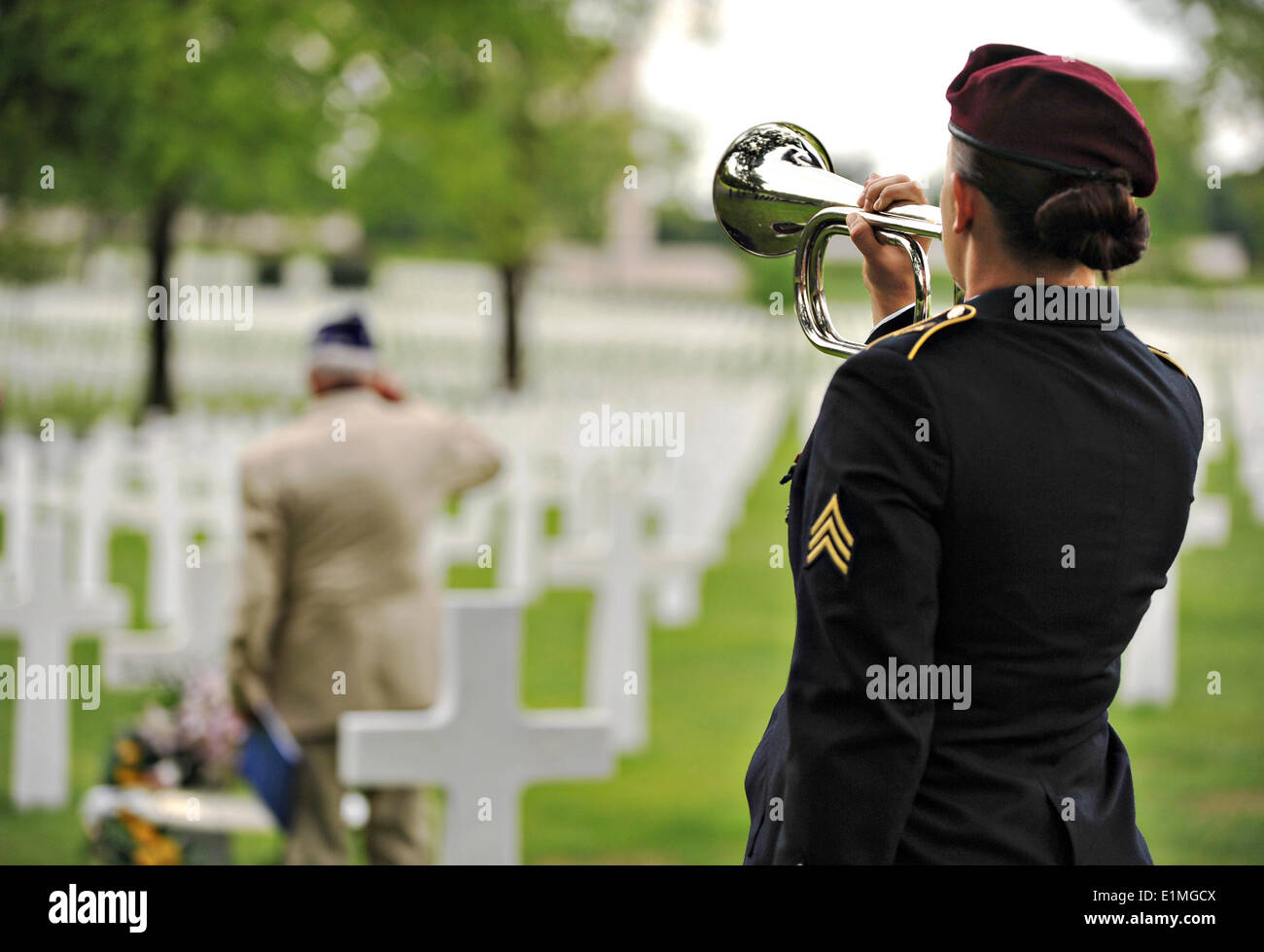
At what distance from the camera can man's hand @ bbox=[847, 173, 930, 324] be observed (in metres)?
2.18

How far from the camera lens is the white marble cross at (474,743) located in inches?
155

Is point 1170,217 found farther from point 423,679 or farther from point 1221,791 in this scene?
point 423,679

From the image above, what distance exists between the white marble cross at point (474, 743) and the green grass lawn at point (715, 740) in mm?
1556

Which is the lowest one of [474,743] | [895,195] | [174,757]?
[174,757]

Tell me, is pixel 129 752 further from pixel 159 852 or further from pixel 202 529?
pixel 202 529

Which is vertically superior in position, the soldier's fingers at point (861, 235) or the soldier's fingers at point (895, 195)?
the soldier's fingers at point (895, 195)

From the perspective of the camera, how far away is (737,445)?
1477cm

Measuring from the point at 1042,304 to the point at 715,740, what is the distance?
5.69m

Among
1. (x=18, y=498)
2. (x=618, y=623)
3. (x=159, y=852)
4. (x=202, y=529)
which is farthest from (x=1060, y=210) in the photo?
(x=202, y=529)

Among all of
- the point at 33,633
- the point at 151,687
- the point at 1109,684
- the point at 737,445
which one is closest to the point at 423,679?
the point at 151,687

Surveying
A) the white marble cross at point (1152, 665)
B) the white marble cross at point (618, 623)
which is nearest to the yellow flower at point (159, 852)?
the white marble cross at point (618, 623)

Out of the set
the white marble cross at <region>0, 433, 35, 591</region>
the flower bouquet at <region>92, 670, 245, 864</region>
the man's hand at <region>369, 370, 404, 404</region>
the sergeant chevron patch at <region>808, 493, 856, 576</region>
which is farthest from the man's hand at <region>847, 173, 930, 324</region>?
the white marble cross at <region>0, 433, 35, 591</region>

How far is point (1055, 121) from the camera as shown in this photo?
189 centimetres

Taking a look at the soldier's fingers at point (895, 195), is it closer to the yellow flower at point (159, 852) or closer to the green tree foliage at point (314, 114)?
the yellow flower at point (159, 852)
